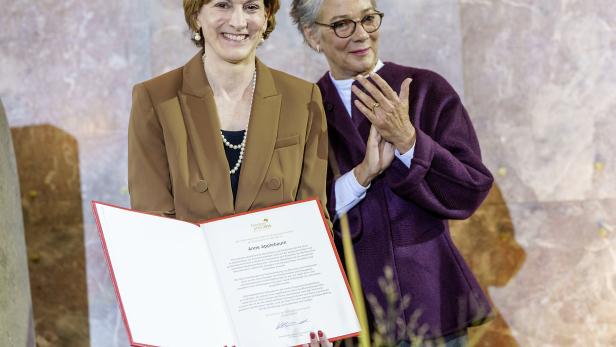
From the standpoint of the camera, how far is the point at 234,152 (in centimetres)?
230

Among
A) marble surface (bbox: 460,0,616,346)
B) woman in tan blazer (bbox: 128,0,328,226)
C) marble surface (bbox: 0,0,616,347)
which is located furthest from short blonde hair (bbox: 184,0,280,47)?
marble surface (bbox: 460,0,616,346)

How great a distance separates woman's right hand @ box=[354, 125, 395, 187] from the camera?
8.11 feet

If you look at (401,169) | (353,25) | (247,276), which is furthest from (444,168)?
(247,276)

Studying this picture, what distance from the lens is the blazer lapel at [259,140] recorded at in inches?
88.1

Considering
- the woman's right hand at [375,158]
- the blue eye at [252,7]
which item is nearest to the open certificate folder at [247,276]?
the woman's right hand at [375,158]

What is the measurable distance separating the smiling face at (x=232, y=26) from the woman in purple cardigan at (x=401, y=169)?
33cm

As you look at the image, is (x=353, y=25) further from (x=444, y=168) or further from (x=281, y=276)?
(x=281, y=276)

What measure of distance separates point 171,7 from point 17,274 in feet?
3.88

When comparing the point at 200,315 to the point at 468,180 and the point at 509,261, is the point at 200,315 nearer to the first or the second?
the point at 468,180

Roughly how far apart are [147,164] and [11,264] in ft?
2.82

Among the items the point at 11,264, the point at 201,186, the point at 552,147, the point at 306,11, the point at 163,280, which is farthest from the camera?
the point at 552,147

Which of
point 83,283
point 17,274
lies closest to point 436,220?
point 17,274

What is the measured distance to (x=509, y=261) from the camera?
3451 millimetres
